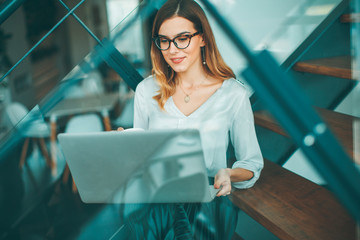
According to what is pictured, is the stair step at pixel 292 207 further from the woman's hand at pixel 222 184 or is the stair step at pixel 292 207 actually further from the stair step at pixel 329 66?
the stair step at pixel 329 66

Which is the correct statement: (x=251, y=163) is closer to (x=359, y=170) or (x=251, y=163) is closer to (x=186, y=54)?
(x=186, y=54)

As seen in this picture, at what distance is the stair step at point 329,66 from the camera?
103 centimetres

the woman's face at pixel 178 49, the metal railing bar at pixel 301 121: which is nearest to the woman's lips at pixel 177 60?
the woman's face at pixel 178 49

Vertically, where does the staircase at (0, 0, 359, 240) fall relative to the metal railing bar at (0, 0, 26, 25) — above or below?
below

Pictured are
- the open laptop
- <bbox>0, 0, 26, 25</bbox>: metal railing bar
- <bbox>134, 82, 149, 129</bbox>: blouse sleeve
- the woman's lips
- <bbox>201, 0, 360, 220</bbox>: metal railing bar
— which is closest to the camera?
<bbox>201, 0, 360, 220</bbox>: metal railing bar

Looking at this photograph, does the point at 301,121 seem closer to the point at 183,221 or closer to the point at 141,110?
the point at 183,221

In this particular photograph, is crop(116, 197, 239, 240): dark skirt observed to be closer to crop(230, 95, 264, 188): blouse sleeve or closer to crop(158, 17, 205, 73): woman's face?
crop(230, 95, 264, 188): blouse sleeve

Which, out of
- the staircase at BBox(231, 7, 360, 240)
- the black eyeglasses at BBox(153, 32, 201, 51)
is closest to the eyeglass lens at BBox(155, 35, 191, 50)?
the black eyeglasses at BBox(153, 32, 201, 51)

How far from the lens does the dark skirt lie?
0.96 metres

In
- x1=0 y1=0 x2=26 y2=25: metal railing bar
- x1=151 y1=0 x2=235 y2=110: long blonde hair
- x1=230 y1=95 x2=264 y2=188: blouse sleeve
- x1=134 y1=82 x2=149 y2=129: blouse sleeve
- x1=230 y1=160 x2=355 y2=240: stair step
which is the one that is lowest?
x1=230 y1=160 x2=355 y2=240: stair step

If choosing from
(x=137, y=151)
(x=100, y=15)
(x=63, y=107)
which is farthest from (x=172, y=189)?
(x=100, y=15)

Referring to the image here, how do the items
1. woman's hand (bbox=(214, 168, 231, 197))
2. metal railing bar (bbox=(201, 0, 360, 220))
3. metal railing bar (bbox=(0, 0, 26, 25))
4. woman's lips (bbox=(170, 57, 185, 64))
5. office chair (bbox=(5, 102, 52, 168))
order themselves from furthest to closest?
office chair (bbox=(5, 102, 52, 168)) < woman's lips (bbox=(170, 57, 185, 64)) < metal railing bar (bbox=(0, 0, 26, 25)) < woman's hand (bbox=(214, 168, 231, 197)) < metal railing bar (bbox=(201, 0, 360, 220))

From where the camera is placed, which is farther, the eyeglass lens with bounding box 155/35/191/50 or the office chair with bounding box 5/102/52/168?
the office chair with bounding box 5/102/52/168

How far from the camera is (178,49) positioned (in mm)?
1088
